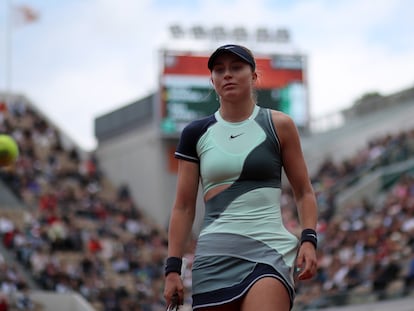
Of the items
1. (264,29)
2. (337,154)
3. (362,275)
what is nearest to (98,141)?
(264,29)

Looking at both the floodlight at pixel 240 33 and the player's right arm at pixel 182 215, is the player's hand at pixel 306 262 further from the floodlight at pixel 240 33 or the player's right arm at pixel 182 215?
the floodlight at pixel 240 33

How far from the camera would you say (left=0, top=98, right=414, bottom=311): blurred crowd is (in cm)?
2158

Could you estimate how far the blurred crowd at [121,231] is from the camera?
850 inches

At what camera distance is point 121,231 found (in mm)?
33844

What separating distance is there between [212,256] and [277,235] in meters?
0.33

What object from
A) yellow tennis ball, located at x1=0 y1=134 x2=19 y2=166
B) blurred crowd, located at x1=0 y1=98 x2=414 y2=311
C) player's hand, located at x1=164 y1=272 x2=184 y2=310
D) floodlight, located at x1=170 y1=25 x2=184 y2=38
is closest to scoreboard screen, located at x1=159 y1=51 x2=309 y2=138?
floodlight, located at x1=170 y1=25 x2=184 y2=38

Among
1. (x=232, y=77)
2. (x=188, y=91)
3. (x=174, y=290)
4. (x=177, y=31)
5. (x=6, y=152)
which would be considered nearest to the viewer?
(x=174, y=290)

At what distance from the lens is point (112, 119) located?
150 ft

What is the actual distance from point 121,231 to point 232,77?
2870 centimetres

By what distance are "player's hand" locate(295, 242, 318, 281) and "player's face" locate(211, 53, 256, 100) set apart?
83 cm

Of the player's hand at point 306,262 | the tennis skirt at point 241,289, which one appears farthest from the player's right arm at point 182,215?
the player's hand at point 306,262

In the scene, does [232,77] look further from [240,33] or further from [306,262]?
[240,33]

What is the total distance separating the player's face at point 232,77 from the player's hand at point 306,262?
829 millimetres

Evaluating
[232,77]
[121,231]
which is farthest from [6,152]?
[121,231]
